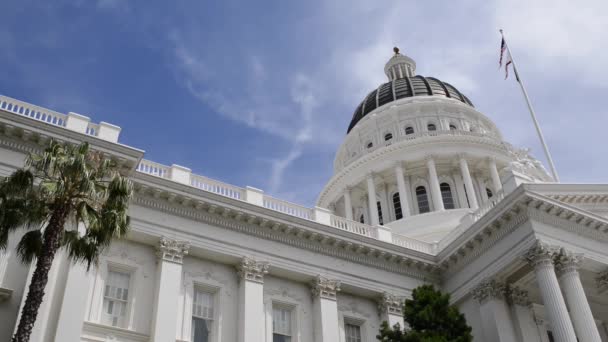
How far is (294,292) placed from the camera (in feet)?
82.5

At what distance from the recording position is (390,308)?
26.2 m

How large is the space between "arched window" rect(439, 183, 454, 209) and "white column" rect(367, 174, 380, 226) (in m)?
4.62

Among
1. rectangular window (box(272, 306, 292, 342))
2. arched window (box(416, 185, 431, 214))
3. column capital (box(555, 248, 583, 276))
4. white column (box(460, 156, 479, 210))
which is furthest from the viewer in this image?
arched window (box(416, 185, 431, 214))

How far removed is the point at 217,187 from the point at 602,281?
16004 mm

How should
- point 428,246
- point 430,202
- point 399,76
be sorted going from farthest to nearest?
point 399,76 < point 430,202 < point 428,246

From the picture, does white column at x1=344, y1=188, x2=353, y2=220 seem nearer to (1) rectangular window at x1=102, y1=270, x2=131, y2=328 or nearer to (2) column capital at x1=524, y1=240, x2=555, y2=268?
(2) column capital at x1=524, y1=240, x2=555, y2=268

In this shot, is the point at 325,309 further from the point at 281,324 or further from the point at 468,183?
the point at 468,183

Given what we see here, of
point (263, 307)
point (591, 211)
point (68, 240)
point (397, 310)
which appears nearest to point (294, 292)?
point (263, 307)

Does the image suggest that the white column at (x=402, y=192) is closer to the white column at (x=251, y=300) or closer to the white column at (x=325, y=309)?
the white column at (x=325, y=309)

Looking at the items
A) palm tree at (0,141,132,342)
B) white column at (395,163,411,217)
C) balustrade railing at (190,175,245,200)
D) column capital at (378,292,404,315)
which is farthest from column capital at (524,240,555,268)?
white column at (395,163,411,217)

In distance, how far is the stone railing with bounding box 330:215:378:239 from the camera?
28.1m

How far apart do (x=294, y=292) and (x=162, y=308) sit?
5.97 metres

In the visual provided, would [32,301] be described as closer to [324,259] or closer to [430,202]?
[324,259]

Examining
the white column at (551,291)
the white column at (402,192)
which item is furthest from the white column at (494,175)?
the white column at (551,291)
